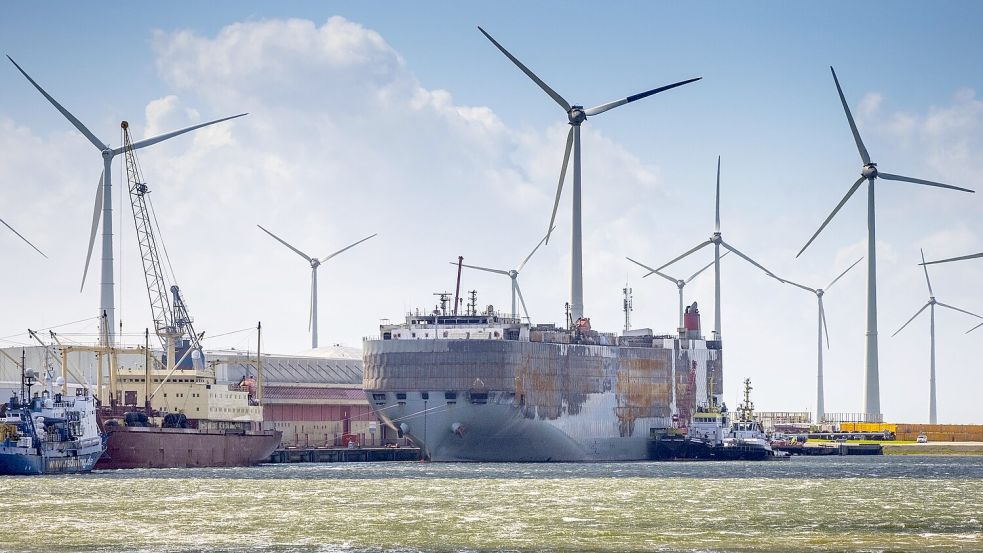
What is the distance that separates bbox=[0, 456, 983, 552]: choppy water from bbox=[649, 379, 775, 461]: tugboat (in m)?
33.8

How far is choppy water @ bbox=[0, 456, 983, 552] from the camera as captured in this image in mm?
78938

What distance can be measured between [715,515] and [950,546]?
18512 mm

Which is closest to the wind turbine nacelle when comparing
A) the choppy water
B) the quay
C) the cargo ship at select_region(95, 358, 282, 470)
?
the quay

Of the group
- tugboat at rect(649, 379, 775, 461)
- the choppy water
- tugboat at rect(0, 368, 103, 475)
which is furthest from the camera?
tugboat at rect(649, 379, 775, 461)

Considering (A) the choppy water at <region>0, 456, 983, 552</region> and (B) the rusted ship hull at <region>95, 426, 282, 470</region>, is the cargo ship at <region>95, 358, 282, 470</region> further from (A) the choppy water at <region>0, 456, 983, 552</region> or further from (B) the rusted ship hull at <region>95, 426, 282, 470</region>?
(A) the choppy water at <region>0, 456, 983, 552</region>

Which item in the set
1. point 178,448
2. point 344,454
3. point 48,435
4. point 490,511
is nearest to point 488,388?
point 344,454

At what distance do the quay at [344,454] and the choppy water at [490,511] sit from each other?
123ft

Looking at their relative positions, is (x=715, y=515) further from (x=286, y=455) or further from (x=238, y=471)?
(x=286, y=455)

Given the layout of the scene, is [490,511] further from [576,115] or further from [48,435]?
[576,115]

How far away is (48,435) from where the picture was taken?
139m

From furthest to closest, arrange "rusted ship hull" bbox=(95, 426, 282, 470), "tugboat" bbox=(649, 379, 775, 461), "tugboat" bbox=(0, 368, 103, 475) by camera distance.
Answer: "tugboat" bbox=(649, 379, 775, 461) → "rusted ship hull" bbox=(95, 426, 282, 470) → "tugboat" bbox=(0, 368, 103, 475)

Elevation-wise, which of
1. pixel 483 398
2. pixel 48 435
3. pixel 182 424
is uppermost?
pixel 483 398

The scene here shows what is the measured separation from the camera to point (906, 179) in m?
196

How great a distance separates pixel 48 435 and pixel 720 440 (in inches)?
2894
